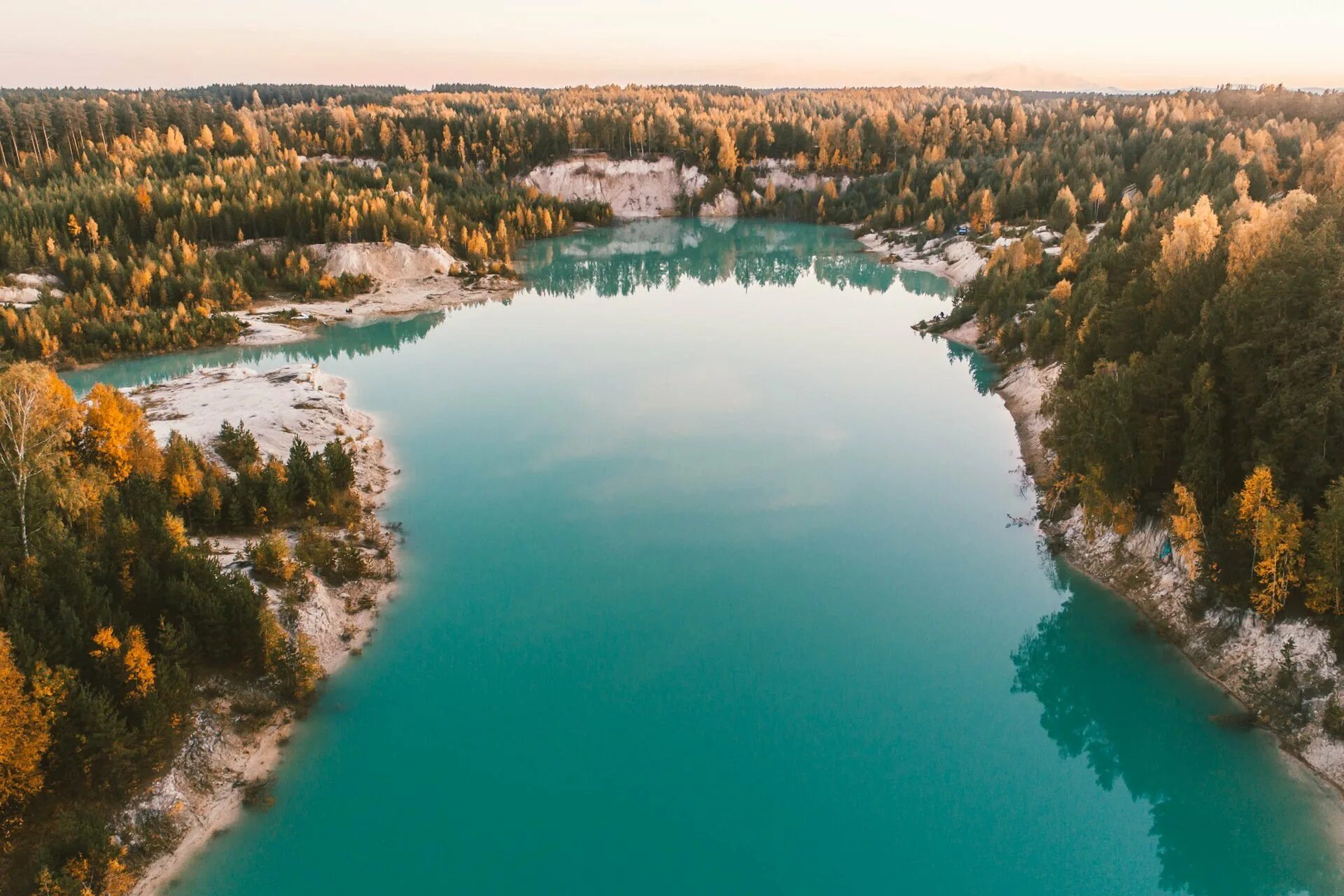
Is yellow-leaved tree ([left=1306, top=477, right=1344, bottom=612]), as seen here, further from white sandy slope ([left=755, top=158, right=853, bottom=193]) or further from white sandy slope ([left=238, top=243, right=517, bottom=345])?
white sandy slope ([left=755, top=158, right=853, bottom=193])

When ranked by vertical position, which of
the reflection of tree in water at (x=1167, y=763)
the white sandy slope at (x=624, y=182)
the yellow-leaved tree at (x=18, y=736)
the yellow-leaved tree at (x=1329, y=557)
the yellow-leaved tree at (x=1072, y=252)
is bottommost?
the reflection of tree in water at (x=1167, y=763)

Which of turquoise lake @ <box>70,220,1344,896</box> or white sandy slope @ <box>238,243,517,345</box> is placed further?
white sandy slope @ <box>238,243,517,345</box>

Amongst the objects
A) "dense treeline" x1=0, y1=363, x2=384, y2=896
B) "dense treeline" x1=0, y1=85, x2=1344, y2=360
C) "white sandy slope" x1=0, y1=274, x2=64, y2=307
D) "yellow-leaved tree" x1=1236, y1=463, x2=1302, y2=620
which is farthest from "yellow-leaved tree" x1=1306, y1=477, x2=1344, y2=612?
"white sandy slope" x1=0, y1=274, x2=64, y2=307

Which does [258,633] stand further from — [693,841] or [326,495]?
[693,841]

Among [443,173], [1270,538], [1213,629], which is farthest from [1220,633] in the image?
[443,173]

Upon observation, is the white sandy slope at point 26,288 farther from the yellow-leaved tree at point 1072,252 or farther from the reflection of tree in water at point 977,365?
the yellow-leaved tree at point 1072,252

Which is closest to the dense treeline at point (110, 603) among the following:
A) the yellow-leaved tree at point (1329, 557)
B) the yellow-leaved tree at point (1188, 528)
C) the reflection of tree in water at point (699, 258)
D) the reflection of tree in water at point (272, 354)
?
the yellow-leaved tree at point (1188, 528)
